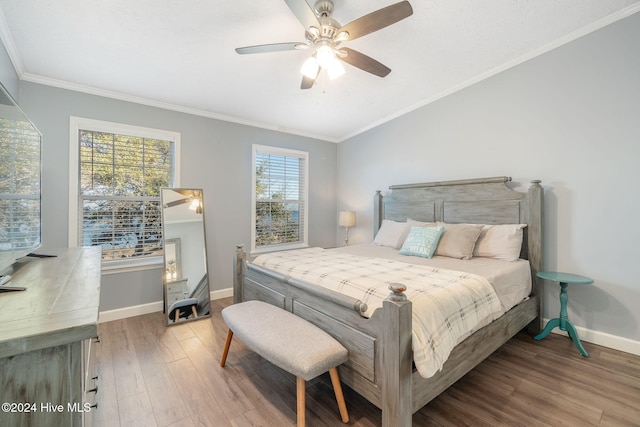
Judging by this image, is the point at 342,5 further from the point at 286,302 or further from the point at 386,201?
the point at 386,201

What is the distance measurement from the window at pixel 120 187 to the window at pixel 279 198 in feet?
3.98

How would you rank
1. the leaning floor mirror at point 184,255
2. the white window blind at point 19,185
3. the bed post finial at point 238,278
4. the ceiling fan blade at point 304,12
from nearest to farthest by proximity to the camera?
1. the white window blind at point 19,185
2. the ceiling fan blade at point 304,12
3. the bed post finial at point 238,278
4. the leaning floor mirror at point 184,255

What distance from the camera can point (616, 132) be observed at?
239cm

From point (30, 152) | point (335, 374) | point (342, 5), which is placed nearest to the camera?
point (335, 374)

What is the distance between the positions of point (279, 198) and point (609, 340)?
Answer: 4086 mm

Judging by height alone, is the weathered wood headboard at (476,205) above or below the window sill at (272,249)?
above


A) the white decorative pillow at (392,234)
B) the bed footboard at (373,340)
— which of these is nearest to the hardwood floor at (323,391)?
the bed footboard at (373,340)

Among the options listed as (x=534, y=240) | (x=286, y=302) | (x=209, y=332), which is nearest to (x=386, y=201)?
(x=534, y=240)

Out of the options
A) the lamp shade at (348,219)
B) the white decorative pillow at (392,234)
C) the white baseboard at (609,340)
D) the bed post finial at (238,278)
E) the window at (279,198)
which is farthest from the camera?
the lamp shade at (348,219)

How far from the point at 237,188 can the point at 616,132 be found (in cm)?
411

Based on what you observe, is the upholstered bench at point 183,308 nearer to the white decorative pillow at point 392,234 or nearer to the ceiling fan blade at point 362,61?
the white decorative pillow at point 392,234

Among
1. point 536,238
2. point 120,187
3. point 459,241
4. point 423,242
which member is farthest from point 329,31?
Result: point 120,187

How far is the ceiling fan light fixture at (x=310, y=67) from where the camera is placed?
206 cm

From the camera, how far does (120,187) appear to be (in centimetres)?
312
